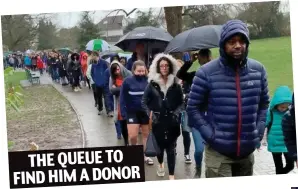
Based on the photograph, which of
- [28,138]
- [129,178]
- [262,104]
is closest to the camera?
[262,104]

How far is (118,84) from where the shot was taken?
391cm

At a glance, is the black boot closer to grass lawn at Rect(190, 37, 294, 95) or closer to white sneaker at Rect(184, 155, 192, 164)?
white sneaker at Rect(184, 155, 192, 164)

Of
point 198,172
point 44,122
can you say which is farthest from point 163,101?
point 44,122

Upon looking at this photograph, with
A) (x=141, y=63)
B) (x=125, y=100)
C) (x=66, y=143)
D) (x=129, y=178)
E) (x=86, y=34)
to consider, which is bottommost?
(x=129, y=178)

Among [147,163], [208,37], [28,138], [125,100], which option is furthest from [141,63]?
[28,138]

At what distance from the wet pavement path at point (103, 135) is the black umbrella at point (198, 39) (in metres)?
0.75

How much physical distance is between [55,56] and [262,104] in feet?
5.99

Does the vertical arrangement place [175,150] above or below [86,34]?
below

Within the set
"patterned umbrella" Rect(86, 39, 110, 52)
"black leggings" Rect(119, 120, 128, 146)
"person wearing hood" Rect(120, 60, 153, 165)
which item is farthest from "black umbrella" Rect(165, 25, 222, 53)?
"black leggings" Rect(119, 120, 128, 146)

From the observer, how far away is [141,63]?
367 centimetres

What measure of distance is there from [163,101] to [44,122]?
3.43 feet

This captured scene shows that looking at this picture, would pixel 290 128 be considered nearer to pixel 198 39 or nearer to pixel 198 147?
pixel 198 147

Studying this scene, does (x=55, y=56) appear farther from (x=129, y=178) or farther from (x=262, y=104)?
(x=262, y=104)

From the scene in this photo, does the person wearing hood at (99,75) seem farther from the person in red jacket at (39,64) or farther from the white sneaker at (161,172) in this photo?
the white sneaker at (161,172)
